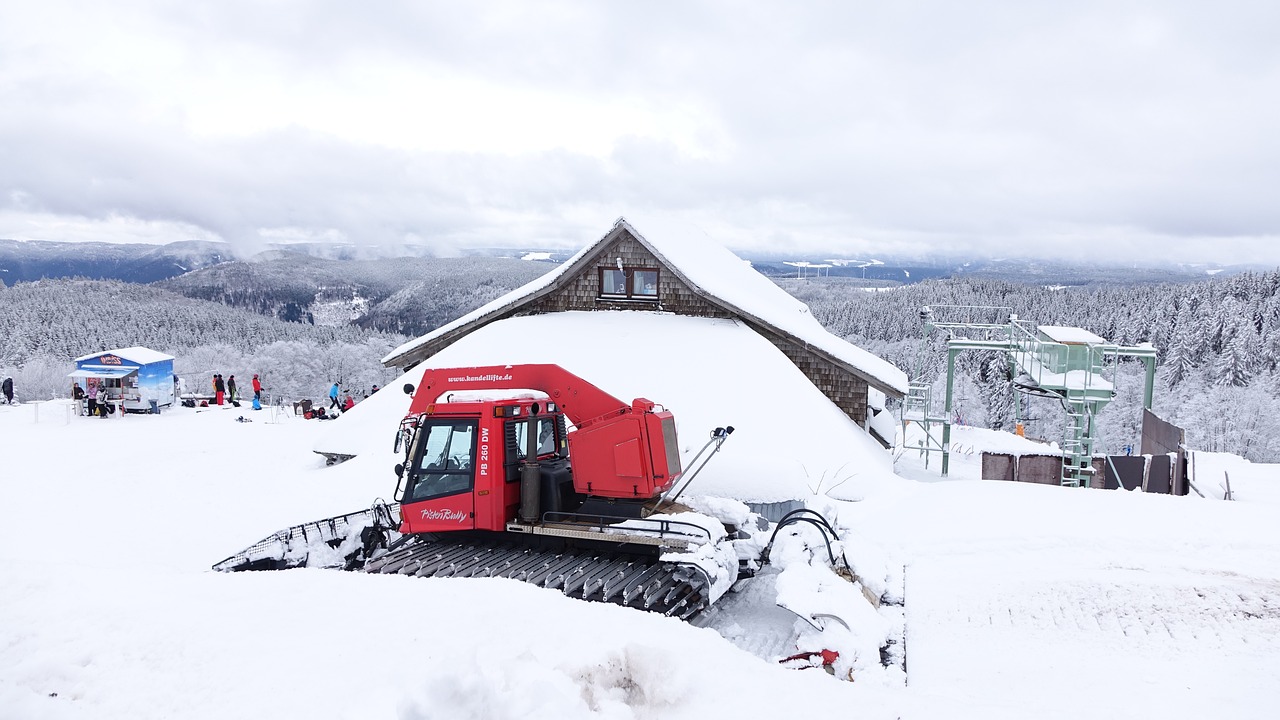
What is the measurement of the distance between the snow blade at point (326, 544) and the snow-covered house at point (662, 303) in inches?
365

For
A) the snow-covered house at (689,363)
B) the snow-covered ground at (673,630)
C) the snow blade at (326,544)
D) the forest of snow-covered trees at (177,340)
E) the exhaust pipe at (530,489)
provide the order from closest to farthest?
the snow-covered ground at (673,630) → the exhaust pipe at (530,489) → the snow blade at (326,544) → the snow-covered house at (689,363) → the forest of snow-covered trees at (177,340)

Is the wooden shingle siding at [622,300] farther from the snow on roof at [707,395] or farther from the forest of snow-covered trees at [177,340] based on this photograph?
the forest of snow-covered trees at [177,340]

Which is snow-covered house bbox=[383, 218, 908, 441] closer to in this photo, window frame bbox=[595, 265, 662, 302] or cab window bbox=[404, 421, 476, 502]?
window frame bbox=[595, 265, 662, 302]

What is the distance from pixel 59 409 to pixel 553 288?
23237mm

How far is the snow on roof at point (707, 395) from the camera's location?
589 inches

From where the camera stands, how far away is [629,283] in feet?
68.2

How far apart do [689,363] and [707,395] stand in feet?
4.32

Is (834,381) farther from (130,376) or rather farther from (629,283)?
(130,376)

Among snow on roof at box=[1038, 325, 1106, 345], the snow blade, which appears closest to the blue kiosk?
the snow blade

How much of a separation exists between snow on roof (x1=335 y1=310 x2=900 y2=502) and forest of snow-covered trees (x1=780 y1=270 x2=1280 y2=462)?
25771 mm

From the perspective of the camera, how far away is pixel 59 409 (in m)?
29.7

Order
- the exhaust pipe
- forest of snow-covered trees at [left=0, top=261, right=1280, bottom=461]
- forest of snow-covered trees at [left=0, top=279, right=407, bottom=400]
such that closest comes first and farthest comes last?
the exhaust pipe → forest of snow-covered trees at [left=0, top=261, right=1280, bottom=461] → forest of snow-covered trees at [left=0, top=279, right=407, bottom=400]

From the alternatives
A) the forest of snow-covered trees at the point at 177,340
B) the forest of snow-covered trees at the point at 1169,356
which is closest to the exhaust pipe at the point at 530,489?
the forest of snow-covered trees at the point at 1169,356

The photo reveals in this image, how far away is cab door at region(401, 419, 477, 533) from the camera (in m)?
9.15
